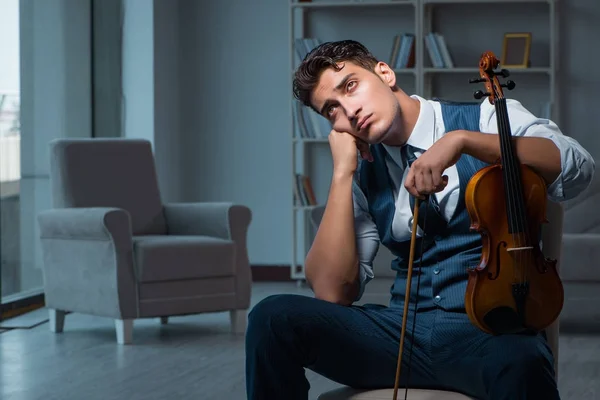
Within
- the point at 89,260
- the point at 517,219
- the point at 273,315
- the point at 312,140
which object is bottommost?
the point at 89,260

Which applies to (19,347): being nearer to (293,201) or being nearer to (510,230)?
(293,201)

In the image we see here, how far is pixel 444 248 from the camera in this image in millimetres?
1655

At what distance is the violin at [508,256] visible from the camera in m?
1.47

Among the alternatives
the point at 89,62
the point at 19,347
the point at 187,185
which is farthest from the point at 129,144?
the point at 187,185

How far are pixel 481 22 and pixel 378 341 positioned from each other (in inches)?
198

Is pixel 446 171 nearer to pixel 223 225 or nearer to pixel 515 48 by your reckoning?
pixel 223 225

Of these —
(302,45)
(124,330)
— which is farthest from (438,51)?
(124,330)

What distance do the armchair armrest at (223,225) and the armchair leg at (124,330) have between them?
502 millimetres

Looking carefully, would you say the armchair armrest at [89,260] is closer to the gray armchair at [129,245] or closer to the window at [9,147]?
the gray armchair at [129,245]

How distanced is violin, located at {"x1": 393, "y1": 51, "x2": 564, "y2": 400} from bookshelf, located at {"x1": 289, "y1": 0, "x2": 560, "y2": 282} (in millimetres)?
4642

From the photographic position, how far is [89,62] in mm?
Answer: 6145

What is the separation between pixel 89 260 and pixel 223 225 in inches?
25.6

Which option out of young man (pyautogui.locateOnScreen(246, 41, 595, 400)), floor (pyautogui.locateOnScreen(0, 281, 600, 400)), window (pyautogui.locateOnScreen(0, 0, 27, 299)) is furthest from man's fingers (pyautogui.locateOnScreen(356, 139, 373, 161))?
window (pyautogui.locateOnScreen(0, 0, 27, 299))

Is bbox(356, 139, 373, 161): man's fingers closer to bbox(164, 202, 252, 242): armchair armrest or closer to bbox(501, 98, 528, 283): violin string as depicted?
bbox(501, 98, 528, 283): violin string
